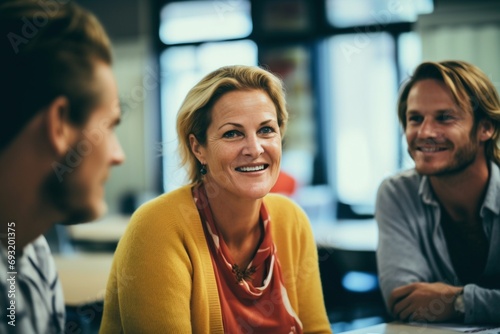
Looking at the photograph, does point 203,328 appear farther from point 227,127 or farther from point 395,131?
point 395,131

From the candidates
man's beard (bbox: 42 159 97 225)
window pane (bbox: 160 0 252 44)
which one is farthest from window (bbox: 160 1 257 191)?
man's beard (bbox: 42 159 97 225)

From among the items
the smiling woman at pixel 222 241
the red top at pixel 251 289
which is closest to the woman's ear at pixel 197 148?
the smiling woman at pixel 222 241

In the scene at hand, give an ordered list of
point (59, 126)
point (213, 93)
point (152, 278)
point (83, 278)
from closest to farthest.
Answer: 1. point (59, 126)
2. point (152, 278)
3. point (213, 93)
4. point (83, 278)

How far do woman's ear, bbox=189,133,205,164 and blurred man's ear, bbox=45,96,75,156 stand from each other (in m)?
0.82

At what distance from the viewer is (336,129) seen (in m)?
6.12

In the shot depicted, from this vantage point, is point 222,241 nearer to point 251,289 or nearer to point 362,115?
point 251,289

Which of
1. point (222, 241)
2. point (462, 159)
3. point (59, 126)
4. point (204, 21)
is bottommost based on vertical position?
point (222, 241)

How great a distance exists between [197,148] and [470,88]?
44.9 inches

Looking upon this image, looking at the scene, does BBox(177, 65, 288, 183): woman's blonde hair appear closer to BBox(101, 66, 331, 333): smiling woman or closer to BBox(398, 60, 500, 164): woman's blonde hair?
BBox(101, 66, 331, 333): smiling woman

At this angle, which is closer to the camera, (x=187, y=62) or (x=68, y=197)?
(x=68, y=197)

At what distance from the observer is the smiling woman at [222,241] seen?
168 cm

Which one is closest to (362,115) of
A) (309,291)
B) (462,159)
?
(462,159)

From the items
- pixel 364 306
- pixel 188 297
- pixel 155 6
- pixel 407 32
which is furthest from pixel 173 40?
pixel 188 297

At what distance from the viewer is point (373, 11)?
5836 millimetres
